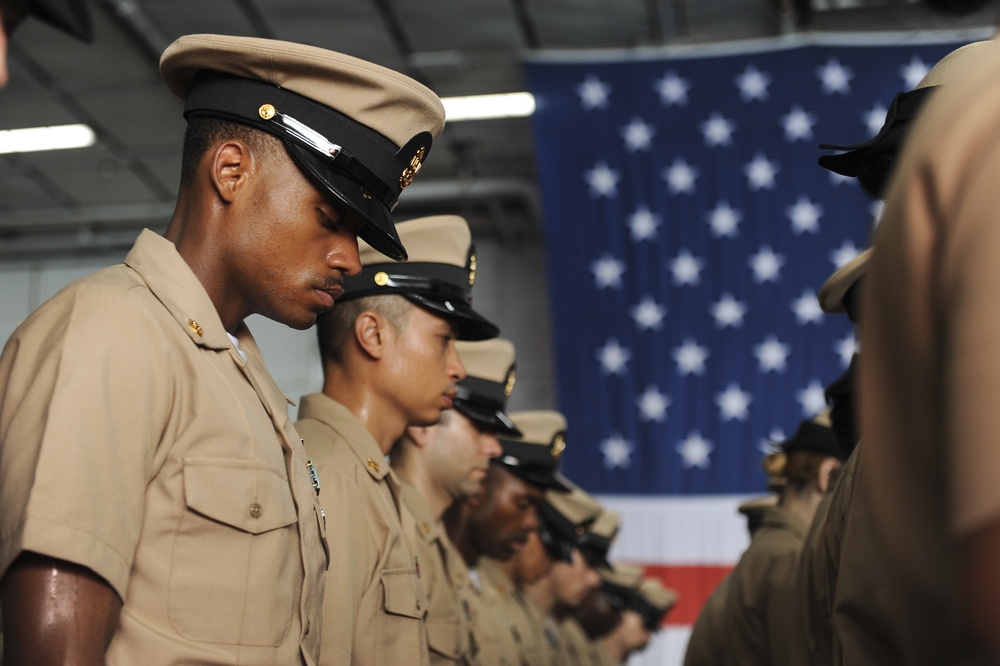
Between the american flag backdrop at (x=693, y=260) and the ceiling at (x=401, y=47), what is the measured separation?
0.31 meters

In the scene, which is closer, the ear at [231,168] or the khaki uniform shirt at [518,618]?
the ear at [231,168]

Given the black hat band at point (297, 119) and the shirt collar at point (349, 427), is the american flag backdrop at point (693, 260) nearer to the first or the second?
the shirt collar at point (349, 427)

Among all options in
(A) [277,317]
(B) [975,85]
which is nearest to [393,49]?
(A) [277,317]

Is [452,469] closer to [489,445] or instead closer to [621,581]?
[489,445]

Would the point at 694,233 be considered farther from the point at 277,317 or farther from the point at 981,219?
the point at 981,219

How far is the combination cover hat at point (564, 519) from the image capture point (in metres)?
8.38

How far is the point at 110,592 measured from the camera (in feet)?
5.42

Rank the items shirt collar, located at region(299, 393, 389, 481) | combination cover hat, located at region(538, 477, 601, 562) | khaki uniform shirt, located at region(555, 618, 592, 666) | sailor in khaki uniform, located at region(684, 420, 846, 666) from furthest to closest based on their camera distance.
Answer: khaki uniform shirt, located at region(555, 618, 592, 666) < combination cover hat, located at region(538, 477, 601, 562) < sailor in khaki uniform, located at region(684, 420, 846, 666) < shirt collar, located at region(299, 393, 389, 481)

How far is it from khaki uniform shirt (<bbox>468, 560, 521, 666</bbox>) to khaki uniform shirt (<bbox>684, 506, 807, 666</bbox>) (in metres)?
0.97

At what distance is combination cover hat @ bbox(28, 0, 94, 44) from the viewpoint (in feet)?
4.71

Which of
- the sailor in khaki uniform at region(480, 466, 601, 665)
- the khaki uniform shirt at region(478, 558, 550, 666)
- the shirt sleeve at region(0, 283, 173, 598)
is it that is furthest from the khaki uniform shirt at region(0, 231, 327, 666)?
the sailor in khaki uniform at region(480, 466, 601, 665)

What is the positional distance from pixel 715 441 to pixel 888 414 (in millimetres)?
9114

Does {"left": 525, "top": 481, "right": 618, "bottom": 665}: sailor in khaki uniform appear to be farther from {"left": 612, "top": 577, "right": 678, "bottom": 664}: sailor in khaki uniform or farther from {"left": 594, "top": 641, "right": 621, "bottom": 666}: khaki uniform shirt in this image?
{"left": 612, "top": 577, "right": 678, "bottom": 664}: sailor in khaki uniform

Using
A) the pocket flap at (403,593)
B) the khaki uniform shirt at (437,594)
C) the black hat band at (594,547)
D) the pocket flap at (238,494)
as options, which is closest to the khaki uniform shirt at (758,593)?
the khaki uniform shirt at (437,594)
